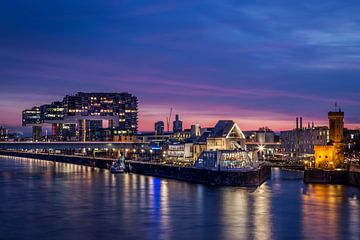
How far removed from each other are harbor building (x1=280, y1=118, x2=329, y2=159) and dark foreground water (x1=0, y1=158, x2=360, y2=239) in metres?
57.8

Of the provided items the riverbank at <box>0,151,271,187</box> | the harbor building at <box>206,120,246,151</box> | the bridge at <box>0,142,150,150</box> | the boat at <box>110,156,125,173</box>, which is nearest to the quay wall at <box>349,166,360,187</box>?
the riverbank at <box>0,151,271,187</box>

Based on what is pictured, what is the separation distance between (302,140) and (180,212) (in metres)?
93.4

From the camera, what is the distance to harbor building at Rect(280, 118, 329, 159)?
A: 13025cm

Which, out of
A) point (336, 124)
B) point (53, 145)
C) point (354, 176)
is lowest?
point (354, 176)

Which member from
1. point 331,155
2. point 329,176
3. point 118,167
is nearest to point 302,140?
point 118,167

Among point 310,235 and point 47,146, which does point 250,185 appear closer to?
point 310,235

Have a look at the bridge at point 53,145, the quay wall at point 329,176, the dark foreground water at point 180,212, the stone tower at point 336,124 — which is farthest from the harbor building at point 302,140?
the dark foreground water at point 180,212

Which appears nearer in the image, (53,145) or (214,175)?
(214,175)

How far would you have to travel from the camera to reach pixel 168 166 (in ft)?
312

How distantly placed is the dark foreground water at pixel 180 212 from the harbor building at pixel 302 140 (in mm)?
57842

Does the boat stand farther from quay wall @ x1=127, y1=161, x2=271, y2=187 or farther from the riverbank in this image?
quay wall @ x1=127, y1=161, x2=271, y2=187

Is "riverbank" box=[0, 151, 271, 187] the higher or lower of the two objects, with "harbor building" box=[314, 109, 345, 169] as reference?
lower

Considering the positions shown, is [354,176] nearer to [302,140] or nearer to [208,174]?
[208,174]

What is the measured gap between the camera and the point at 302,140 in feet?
459
